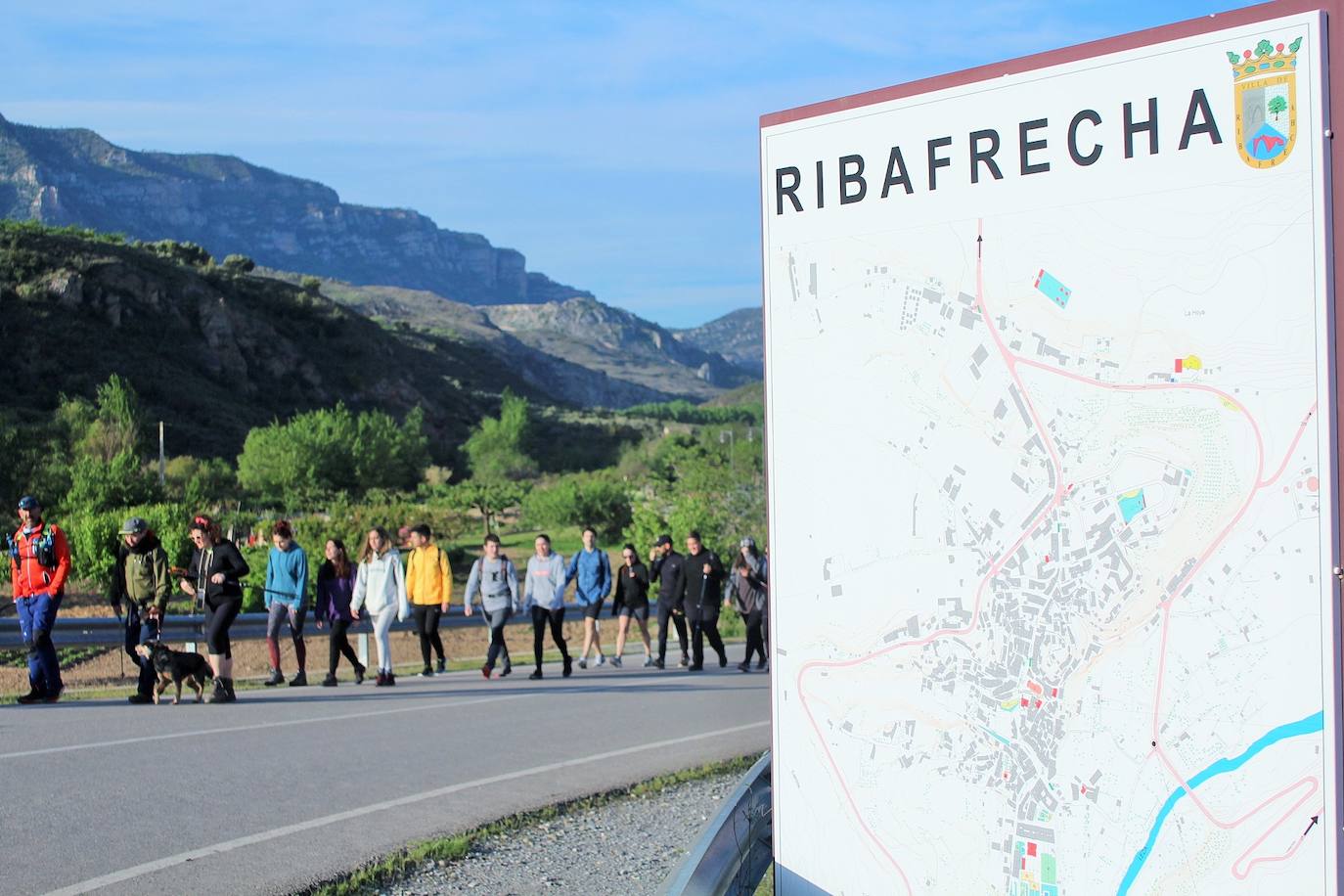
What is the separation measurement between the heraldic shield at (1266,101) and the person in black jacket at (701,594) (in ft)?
45.3

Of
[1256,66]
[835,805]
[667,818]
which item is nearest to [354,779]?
[667,818]

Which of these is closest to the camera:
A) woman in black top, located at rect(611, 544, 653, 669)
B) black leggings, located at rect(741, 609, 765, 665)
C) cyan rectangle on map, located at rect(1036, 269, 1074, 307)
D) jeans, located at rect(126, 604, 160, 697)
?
cyan rectangle on map, located at rect(1036, 269, 1074, 307)

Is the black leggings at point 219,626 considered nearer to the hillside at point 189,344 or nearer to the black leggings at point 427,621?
the black leggings at point 427,621

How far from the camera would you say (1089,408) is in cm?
304

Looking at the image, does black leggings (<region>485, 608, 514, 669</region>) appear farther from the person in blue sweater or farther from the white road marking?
the white road marking

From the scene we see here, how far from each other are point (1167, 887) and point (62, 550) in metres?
10.6

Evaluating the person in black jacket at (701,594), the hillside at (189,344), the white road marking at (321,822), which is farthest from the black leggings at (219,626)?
the hillside at (189,344)

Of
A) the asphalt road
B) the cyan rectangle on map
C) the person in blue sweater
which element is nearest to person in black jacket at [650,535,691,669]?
the asphalt road

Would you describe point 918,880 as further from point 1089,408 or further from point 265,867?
point 265,867

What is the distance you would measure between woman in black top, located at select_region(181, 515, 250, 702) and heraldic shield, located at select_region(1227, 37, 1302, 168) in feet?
36.2

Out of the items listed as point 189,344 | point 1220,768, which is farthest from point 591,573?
point 189,344

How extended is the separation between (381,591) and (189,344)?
8654cm

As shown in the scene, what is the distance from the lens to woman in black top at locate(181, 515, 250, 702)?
490 inches

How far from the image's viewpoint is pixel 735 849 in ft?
12.1
